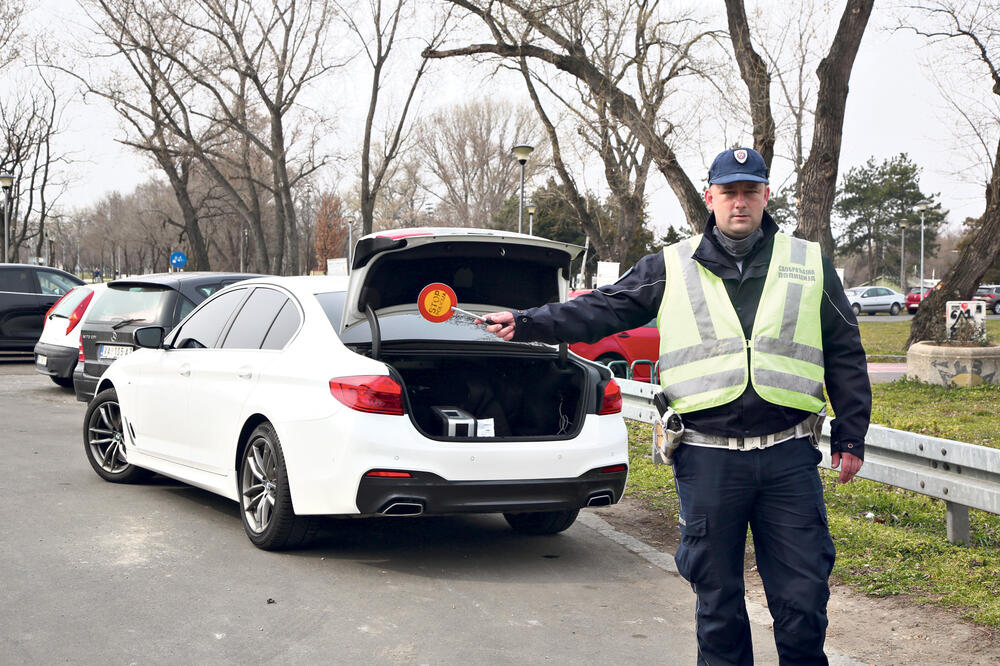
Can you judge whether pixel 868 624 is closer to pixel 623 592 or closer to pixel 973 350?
pixel 623 592

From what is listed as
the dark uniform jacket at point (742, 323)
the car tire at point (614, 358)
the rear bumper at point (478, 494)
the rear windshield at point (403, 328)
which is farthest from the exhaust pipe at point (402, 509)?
the car tire at point (614, 358)

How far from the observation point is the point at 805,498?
11.0 feet

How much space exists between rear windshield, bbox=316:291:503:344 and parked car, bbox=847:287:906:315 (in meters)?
50.7

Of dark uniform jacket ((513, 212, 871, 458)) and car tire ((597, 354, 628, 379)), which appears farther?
car tire ((597, 354, 628, 379))

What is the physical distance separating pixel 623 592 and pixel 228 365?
9.06ft

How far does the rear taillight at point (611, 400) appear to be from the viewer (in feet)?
19.2

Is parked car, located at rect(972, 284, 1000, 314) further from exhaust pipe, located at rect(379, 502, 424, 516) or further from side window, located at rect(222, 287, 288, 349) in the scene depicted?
exhaust pipe, located at rect(379, 502, 424, 516)

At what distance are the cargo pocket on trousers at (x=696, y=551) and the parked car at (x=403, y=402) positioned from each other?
201 cm

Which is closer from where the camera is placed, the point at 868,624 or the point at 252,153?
the point at 868,624

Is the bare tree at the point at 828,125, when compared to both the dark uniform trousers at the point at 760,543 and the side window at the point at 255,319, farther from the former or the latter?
the dark uniform trousers at the point at 760,543

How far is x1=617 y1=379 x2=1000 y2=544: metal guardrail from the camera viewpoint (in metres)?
5.22

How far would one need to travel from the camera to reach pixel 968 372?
14.1m

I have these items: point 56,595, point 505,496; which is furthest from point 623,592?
point 56,595

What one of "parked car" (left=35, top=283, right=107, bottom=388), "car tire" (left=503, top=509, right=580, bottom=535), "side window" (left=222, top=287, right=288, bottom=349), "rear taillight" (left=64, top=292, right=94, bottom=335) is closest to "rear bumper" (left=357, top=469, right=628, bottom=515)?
"car tire" (left=503, top=509, right=580, bottom=535)
